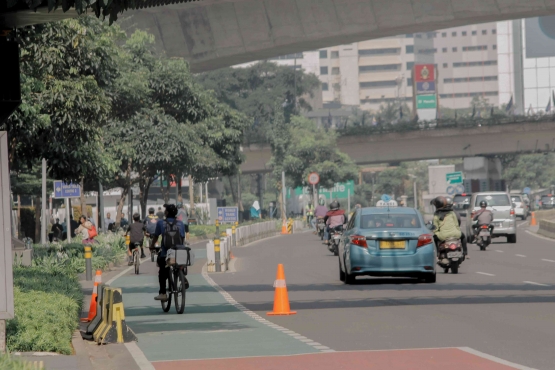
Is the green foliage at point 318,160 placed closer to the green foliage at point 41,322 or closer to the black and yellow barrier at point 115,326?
the green foliage at point 41,322

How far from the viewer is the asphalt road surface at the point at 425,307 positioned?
41.1ft

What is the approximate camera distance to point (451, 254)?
82.9 feet

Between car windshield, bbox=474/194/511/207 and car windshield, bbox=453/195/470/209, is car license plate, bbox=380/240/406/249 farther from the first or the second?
car windshield, bbox=453/195/470/209

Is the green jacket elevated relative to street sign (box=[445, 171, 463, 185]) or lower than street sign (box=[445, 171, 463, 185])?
lower

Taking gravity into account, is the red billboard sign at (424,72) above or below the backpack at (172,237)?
above

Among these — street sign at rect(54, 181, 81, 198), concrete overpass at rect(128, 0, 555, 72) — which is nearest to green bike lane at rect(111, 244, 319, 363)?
street sign at rect(54, 181, 81, 198)

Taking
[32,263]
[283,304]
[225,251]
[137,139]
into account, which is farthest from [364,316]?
[137,139]

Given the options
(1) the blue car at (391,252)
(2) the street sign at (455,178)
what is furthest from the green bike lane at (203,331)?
(2) the street sign at (455,178)

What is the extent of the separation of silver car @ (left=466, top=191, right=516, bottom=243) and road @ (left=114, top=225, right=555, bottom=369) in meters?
14.1

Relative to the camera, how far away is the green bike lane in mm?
12117

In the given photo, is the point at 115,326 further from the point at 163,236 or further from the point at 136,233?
the point at 136,233

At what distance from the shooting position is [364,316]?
16016 millimetres

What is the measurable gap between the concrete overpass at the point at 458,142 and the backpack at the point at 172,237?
218ft

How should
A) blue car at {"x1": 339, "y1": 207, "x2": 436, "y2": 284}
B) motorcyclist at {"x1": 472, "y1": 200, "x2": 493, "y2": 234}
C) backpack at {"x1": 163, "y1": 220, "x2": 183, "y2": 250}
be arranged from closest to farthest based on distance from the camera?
backpack at {"x1": 163, "y1": 220, "x2": 183, "y2": 250} < blue car at {"x1": 339, "y1": 207, "x2": 436, "y2": 284} < motorcyclist at {"x1": 472, "y1": 200, "x2": 493, "y2": 234}
